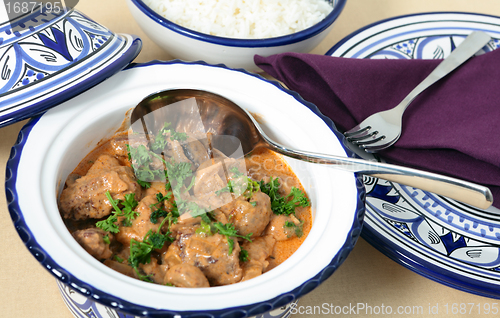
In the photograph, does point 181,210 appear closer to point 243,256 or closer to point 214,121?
point 243,256

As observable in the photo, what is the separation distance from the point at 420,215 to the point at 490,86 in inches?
30.9

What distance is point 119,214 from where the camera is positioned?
139 centimetres

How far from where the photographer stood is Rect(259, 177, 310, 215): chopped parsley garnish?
60.4 inches

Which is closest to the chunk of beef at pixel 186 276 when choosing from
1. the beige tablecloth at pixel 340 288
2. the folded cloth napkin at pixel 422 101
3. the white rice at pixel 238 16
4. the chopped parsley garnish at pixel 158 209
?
the chopped parsley garnish at pixel 158 209

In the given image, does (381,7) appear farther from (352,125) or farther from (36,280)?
(36,280)

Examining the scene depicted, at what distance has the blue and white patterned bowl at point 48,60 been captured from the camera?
136 cm

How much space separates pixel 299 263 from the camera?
116 centimetres

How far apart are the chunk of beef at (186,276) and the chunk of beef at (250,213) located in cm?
25

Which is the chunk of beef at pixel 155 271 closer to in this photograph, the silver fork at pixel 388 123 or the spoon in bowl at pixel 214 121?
the spoon in bowl at pixel 214 121

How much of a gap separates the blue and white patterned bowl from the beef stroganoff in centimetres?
28

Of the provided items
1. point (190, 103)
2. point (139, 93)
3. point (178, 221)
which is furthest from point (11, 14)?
point (178, 221)

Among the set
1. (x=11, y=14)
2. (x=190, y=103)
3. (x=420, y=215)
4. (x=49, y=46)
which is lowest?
(x=420, y=215)

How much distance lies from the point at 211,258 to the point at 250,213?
8.4 inches

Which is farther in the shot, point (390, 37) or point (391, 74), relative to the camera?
point (390, 37)
